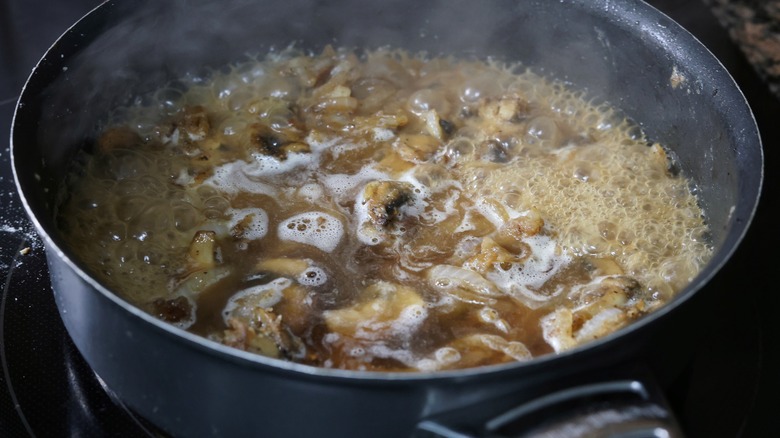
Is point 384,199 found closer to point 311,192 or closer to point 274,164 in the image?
point 311,192

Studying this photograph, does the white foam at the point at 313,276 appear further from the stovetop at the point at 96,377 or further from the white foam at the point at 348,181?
the stovetop at the point at 96,377

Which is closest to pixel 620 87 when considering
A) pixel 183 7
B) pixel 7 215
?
pixel 183 7

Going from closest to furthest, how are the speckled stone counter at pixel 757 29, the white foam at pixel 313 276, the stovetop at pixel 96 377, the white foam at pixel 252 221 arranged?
the stovetop at pixel 96 377
the white foam at pixel 313 276
the white foam at pixel 252 221
the speckled stone counter at pixel 757 29

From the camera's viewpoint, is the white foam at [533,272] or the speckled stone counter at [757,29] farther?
the speckled stone counter at [757,29]

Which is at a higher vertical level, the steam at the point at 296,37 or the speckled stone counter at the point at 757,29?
the steam at the point at 296,37

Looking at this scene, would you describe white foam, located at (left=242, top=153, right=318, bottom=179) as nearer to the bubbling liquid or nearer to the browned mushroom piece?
the bubbling liquid

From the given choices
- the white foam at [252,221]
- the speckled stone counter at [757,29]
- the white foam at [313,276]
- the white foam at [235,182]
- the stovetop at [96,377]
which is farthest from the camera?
the speckled stone counter at [757,29]

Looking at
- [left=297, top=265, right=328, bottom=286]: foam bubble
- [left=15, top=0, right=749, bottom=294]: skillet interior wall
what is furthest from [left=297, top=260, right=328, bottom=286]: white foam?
[left=15, top=0, right=749, bottom=294]: skillet interior wall

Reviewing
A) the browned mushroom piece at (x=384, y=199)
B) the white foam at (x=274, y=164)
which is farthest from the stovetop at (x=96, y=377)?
the browned mushroom piece at (x=384, y=199)

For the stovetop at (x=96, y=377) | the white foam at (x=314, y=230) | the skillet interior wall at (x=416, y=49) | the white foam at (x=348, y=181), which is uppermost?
the skillet interior wall at (x=416, y=49)
